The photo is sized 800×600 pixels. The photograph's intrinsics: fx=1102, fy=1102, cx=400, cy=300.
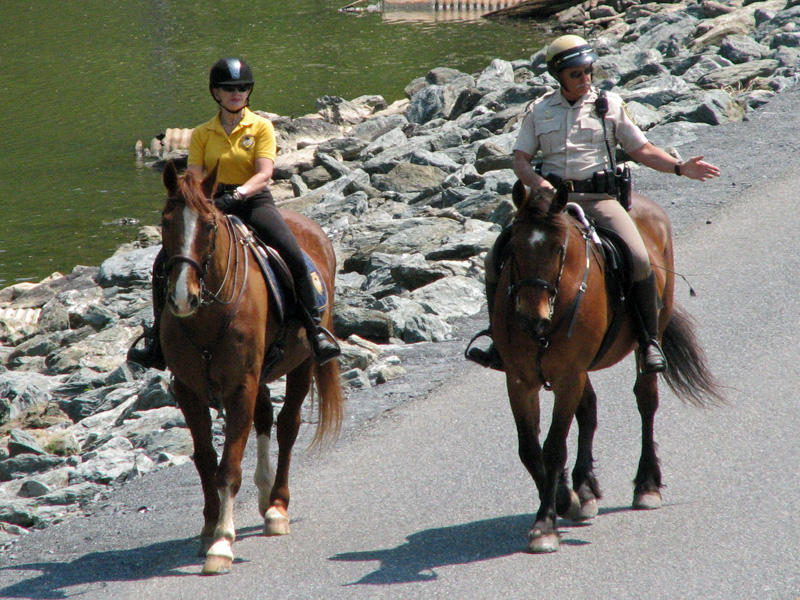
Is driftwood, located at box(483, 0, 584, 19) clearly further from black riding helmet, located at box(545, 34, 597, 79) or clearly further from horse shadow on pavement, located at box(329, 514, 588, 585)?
horse shadow on pavement, located at box(329, 514, 588, 585)

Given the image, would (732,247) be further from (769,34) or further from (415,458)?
(769,34)

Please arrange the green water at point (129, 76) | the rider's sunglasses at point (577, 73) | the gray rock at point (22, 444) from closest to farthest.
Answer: the rider's sunglasses at point (577, 73)
the gray rock at point (22, 444)
the green water at point (129, 76)

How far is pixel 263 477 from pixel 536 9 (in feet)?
137

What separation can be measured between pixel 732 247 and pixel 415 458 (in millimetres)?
5947

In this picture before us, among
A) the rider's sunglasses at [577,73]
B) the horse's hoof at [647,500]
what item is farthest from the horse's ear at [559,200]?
the horse's hoof at [647,500]

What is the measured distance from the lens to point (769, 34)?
957 inches

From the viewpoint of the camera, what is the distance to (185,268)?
19.8 feet

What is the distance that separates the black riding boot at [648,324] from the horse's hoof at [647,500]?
777 millimetres

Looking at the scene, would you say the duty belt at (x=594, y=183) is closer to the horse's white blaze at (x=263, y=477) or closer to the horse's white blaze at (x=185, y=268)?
the horse's white blaze at (x=185, y=268)

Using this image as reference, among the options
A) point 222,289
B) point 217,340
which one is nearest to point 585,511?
point 217,340

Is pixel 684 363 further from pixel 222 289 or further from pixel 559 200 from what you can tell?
pixel 222 289

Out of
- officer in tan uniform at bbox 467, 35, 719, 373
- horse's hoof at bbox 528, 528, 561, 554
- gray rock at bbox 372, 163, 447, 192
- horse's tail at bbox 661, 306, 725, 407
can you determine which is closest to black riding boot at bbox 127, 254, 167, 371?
officer in tan uniform at bbox 467, 35, 719, 373

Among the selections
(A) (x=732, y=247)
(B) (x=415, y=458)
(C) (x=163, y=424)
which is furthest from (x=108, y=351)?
(A) (x=732, y=247)

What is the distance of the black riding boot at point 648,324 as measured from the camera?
6.90 meters
